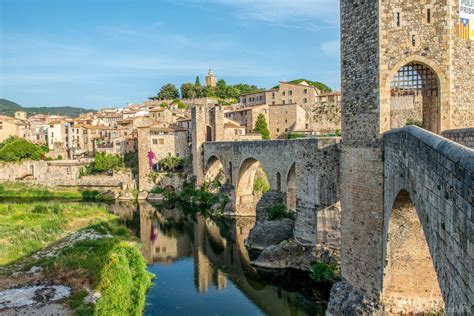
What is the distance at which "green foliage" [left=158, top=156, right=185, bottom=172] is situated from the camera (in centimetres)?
4594

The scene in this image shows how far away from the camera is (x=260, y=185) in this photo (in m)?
33.5

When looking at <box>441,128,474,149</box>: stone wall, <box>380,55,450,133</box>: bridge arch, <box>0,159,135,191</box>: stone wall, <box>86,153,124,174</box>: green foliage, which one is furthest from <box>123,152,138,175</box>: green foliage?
<box>441,128,474,149</box>: stone wall

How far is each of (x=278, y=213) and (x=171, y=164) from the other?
25.0 metres

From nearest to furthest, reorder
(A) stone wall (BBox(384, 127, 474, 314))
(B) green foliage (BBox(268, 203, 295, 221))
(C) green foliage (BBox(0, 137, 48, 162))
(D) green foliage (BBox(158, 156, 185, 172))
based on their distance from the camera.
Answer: (A) stone wall (BBox(384, 127, 474, 314)) < (B) green foliage (BBox(268, 203, 295, 221)) < (D) green foliage (BBox(158, 156, 185, 172)) < (C) green foliage (BBox(0, 137, 48, 162))

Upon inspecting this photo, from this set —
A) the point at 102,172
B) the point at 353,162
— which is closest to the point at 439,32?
the point at 353,162

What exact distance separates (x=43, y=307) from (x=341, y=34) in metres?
12.0

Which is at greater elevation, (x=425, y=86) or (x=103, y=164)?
(x=425, y=86)

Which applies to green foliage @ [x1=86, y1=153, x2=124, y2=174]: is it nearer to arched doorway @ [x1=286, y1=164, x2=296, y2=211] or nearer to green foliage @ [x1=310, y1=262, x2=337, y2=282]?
arched doorway @ [x1=286, y1=164, x2=296, y2=211]

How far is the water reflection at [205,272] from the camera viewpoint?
609 inches

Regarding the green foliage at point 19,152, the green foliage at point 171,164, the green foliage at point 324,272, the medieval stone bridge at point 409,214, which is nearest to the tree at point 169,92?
the green foliage at point 19,152

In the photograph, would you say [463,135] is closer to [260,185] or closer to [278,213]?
[278,213]

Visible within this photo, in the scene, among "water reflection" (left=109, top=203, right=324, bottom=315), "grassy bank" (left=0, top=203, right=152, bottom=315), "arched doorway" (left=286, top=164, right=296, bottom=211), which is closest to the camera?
"grassy bank" (left=0, top=203, right=152, bottom=315)

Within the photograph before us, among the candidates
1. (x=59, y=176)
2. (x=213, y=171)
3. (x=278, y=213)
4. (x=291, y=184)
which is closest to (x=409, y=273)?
(x=278, y=213)

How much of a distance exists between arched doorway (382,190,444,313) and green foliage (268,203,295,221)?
464 inches
